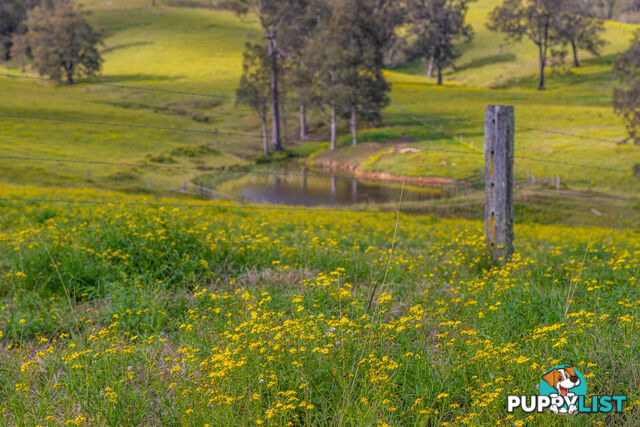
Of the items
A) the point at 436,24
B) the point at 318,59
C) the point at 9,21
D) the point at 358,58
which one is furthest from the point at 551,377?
the point at 9,21

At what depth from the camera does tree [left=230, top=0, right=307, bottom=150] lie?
209 feet

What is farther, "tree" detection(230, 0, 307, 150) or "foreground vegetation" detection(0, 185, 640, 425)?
"tree" detection(230, 0, 307, 150)

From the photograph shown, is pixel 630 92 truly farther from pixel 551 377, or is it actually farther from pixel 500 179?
pixel 551 377

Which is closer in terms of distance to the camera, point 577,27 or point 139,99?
point 139,99

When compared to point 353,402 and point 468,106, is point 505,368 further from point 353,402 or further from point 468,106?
point 468,106

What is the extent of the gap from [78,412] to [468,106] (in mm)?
73154

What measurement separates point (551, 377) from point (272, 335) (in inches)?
84.2

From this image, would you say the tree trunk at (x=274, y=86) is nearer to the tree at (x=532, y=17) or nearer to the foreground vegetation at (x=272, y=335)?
the tree at (x=532, y=17)

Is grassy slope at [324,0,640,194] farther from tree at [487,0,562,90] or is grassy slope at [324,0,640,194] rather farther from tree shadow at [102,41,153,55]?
tree shadow at [102,41,153,55]

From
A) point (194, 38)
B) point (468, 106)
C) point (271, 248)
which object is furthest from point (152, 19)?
point (271, 248)

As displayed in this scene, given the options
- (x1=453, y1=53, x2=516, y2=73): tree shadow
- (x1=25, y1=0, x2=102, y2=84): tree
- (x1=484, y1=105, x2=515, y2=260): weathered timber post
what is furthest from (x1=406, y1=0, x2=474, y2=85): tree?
(x1=484, y1=105, x2=515, y2=260): weathered timber post

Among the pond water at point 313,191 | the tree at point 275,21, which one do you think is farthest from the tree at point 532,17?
the pond water at point 313,191

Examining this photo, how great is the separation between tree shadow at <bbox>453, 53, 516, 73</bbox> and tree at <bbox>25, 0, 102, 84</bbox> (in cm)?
6882

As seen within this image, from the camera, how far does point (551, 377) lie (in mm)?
3889
